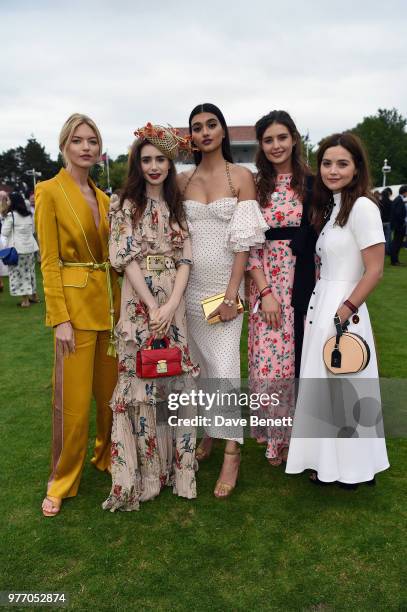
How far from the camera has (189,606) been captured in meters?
2.21

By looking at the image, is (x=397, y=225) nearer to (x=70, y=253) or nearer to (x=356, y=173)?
(x=356, y=173)

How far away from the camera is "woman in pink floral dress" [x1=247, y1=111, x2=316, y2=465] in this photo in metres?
3.05

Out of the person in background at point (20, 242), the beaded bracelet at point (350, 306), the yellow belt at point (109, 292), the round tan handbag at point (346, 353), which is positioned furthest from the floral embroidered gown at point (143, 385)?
the person in background at point (20, 242)

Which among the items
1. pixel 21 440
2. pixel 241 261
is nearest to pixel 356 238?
pixel 241 261

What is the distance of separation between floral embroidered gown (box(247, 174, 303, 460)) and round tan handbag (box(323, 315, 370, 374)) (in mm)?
510

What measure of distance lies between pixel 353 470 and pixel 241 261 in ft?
4.53

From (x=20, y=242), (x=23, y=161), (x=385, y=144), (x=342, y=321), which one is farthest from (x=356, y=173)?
(x=23, y=161)

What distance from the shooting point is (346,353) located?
2691 millimetres

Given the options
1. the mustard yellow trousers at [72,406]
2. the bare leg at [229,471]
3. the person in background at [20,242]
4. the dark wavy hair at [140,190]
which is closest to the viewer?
the dark wavy hair at [140,190]

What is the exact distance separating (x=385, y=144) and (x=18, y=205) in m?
60.3

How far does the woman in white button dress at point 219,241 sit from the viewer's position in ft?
9.73

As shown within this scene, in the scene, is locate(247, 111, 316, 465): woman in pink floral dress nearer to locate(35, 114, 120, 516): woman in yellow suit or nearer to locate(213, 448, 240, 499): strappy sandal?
locate(213, 448, 240, 499): strappy sandal

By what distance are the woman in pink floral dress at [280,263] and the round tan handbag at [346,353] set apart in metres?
0.43

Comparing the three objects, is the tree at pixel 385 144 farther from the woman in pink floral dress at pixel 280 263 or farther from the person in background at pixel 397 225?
the woman in pink floral dress at pixel 280 263
